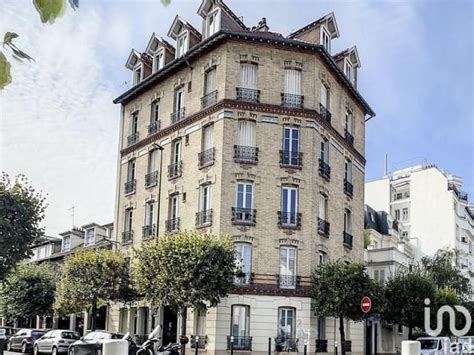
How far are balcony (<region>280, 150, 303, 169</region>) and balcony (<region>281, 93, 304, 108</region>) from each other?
242 centimetres

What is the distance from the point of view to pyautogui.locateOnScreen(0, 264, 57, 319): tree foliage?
4678 cm

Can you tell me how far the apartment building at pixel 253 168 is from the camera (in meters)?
33.4

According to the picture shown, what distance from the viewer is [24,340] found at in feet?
124

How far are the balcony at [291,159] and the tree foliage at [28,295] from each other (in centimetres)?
2076

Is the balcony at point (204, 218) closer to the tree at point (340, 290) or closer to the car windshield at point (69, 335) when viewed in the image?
the tree at point (340, 290)

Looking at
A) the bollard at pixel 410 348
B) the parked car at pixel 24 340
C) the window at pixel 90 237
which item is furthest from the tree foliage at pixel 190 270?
the window at pixel 90 237

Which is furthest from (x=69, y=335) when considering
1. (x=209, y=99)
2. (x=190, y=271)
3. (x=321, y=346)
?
(x=209, y=99)

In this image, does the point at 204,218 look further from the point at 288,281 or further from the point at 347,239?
the point at 347,239

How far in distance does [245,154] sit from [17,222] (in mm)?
11594

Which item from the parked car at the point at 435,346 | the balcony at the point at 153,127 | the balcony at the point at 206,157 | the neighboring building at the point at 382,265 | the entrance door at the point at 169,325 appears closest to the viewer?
the parked car at the point at 435,346

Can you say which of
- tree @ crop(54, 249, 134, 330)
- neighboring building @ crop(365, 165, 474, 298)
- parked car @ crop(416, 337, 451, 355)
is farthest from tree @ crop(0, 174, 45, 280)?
neighboring building @ crop(365, 165, 474, 298)

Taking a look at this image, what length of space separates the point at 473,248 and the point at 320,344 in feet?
149

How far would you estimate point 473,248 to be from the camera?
7406 cm

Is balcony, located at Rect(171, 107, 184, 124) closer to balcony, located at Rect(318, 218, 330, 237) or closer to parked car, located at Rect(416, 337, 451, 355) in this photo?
balcony, located at Rect(318, 218, 330, 237)
